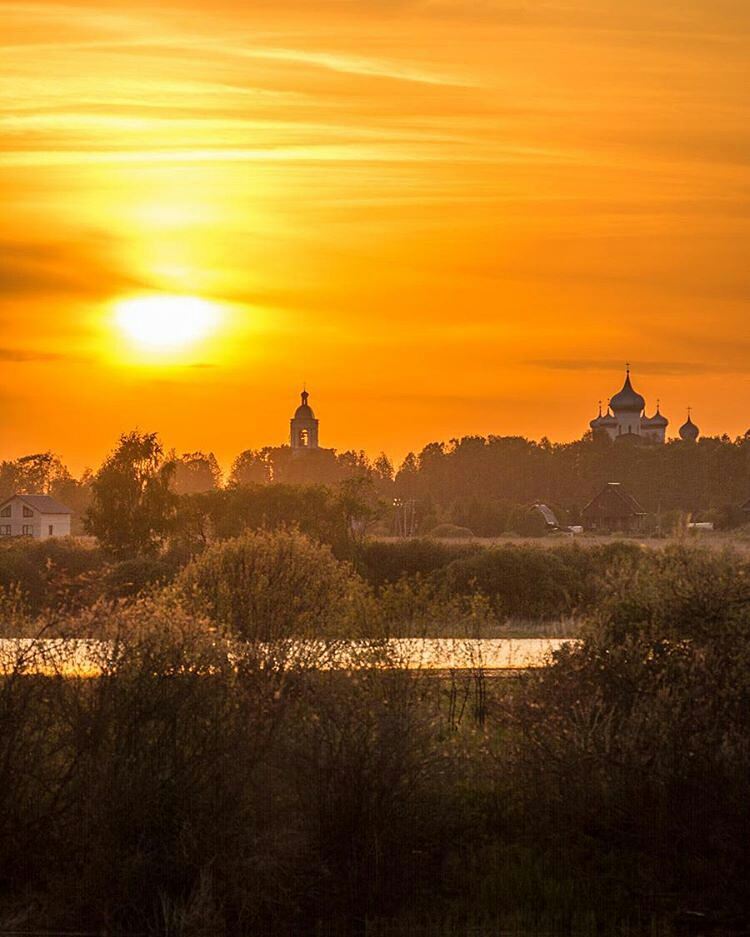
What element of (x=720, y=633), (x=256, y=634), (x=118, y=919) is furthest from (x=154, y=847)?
(x=720, y=633)

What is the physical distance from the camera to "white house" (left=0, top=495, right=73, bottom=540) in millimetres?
90188

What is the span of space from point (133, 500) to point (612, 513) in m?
53.2

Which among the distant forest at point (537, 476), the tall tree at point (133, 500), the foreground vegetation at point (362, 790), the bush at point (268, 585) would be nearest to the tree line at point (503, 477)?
the distant forest at point (537, 476)

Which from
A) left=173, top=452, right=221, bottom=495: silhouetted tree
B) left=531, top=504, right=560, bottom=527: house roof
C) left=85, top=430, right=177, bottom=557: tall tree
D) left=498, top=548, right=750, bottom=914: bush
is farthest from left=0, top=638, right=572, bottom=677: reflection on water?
left=173, top=452, right=221, bottom=495: silhouetted tree

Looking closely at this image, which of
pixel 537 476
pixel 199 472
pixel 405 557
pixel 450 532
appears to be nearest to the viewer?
pixel 405 557

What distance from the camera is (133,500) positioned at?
53.6 metres

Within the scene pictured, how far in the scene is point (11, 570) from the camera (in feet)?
154

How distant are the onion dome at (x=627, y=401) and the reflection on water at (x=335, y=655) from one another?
15023 cm

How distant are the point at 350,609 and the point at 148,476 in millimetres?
30567

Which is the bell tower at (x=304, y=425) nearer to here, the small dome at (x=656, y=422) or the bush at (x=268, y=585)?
the small dome at (x=656, y=422)

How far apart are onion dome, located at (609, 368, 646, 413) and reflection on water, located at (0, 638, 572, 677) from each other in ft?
493

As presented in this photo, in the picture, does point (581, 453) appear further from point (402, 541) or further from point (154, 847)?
point (154, 847)

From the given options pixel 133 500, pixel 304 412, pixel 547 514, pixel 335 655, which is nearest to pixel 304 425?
pixel 304 412

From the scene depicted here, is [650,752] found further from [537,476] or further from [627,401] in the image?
[627,401]
